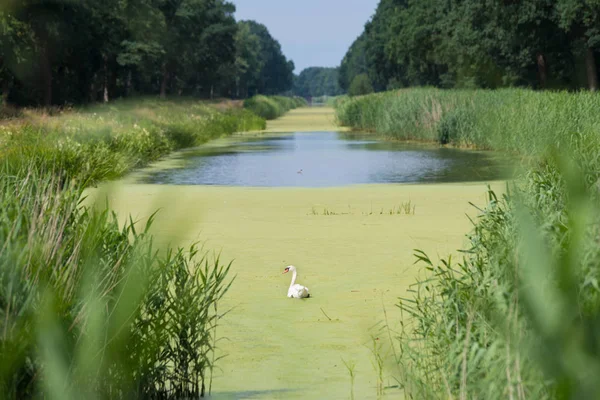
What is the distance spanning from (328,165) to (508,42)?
1798cm

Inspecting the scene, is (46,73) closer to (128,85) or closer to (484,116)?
(128,85)

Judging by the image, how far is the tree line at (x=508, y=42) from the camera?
32750 millimetres

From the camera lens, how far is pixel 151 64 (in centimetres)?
4819

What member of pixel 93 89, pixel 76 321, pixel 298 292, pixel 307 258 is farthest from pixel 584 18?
pixel 76 321

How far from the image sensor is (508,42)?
35750mm

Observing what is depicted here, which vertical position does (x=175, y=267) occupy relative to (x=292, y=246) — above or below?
above

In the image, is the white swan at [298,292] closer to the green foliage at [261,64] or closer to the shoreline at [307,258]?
the shoreline at [307,258]

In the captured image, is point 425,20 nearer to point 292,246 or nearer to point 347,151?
point 347,151

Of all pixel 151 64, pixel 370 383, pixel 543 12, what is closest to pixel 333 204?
pixel 370 383

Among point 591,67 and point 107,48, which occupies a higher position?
point 107,48

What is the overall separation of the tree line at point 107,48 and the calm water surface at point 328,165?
11.0m

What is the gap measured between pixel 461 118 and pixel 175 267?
20847 mm

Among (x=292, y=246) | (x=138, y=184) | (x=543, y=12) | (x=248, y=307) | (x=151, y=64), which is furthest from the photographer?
(x=151, y=64)

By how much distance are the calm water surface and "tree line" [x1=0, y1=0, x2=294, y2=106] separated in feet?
36.1
